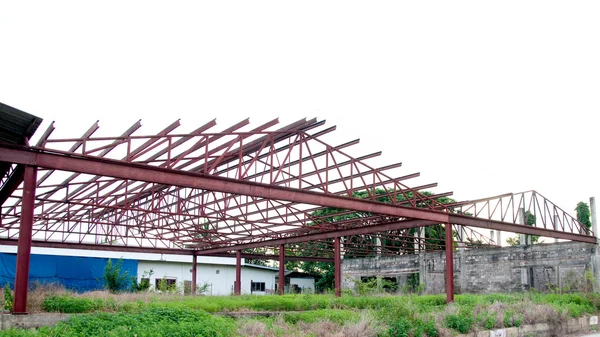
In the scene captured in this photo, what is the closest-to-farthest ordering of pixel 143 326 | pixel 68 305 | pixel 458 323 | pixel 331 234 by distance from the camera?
pixel 143 326
pixel 68 305
pixel 458 323
pixel 331 234

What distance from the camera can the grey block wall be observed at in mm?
30328

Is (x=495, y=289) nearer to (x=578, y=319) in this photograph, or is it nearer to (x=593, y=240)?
(x=593, y=240)

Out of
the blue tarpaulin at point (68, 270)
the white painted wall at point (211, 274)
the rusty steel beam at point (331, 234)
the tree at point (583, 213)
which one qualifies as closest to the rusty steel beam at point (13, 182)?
the rusty steel beam at point (331, 234)

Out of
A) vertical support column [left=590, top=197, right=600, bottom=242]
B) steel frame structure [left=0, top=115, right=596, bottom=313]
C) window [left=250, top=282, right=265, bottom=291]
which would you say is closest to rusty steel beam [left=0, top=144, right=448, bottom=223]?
steel frame structure [left=0, top=115, right=596, bottom=313]

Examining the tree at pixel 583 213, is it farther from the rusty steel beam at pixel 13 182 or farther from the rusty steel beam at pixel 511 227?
the rusty steel beam at pixel 13 182

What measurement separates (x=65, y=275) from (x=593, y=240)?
34.6m

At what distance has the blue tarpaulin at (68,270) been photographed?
117ft

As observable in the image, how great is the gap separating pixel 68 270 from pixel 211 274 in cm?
1283

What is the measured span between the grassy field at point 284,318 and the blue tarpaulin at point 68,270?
64.8 feet

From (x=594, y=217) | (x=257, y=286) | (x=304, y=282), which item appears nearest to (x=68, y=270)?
(x=257, y=286)

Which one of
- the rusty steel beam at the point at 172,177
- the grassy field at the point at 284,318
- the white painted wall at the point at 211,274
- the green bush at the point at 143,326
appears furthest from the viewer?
the white painted wall at the point at 211,274

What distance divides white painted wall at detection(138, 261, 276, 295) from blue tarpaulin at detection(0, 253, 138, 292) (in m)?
3.83

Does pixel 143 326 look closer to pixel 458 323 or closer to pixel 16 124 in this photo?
pixel 16 124

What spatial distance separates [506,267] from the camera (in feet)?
108
